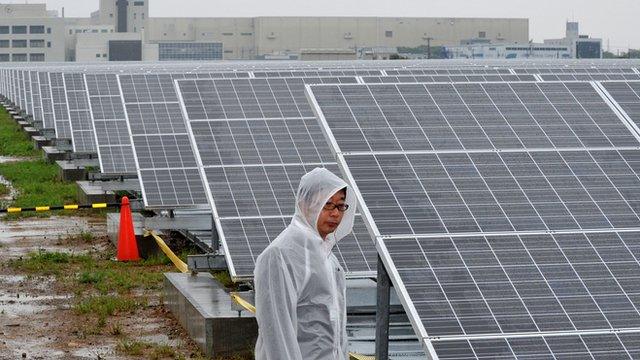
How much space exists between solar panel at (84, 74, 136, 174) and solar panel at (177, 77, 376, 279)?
6888 millimetres

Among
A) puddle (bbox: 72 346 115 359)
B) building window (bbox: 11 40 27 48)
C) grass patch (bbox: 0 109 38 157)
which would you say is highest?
puddle (bbox: 72 346 115 359)

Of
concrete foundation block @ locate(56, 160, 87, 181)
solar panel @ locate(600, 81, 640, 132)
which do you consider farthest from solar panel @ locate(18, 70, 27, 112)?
solar panel @ locate(600, 81, 640, 132)

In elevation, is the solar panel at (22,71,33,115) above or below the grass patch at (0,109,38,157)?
above

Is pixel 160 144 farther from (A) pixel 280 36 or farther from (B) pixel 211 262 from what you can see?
(A) pixel 280 36

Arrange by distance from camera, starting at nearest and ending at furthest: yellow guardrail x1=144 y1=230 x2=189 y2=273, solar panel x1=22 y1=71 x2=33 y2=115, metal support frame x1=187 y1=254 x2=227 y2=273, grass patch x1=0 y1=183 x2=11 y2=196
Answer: metal support frame x1=187 y1=254 x2=227 y2=273 → yellow guardrail x1=144 y1=230 x2=189 y2=273 → grass patch x1=0 y1=183 x2=11 y2=196 → solar panel x1=22 y1=71 x2=33 y2=115

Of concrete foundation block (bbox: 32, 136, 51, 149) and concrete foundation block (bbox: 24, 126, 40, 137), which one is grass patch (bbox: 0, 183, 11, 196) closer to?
concrete foundation block (bbox: 32, 136, 51, 149)

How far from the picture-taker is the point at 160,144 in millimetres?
22094

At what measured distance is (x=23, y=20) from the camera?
18488 centimetres

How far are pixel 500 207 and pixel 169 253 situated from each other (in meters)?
8.71

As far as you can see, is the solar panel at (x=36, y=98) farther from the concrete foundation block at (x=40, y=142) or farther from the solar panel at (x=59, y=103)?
the solar panel at (x=59, y=103)

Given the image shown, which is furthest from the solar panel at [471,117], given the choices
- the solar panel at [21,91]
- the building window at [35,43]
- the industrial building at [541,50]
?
the building window at [35,43]

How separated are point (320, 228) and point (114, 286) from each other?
459 inches

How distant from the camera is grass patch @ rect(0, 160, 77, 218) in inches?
1155

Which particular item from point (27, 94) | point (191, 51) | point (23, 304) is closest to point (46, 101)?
point (27, 94)
